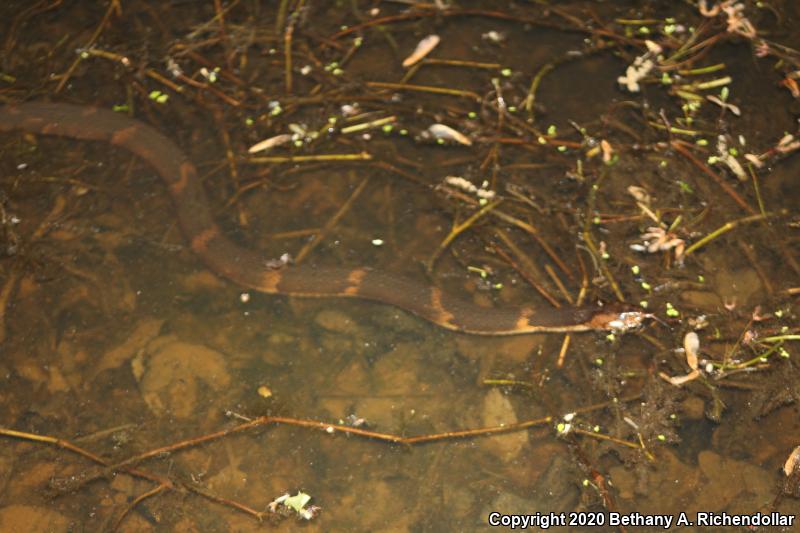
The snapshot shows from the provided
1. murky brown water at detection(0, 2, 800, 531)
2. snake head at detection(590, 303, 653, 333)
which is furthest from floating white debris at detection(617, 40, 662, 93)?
snake head at detection(590, 303, 653, 333)

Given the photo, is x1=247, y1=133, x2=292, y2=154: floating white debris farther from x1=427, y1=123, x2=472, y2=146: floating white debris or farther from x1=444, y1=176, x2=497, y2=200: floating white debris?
x1=444, y1=176, x2=497, y2=200: floating white debris

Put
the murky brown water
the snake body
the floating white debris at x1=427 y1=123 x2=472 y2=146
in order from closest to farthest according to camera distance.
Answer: the murky brown water < the snake body < the floating white debris at x1=427 y1=123 x2=472 y2=146

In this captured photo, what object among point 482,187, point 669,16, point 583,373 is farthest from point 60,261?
point 669,16

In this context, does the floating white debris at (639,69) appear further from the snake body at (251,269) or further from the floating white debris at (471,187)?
the snake body at (251,269)

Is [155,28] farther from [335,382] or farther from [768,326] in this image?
[768,326]

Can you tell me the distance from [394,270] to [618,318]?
1.18 m

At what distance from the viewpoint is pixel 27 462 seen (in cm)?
334

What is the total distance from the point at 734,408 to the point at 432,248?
5.53 ft

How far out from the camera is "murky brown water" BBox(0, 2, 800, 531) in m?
3.27

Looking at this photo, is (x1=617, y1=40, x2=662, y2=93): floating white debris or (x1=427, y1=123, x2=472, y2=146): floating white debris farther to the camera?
(x1=617, y1=40, x2=662, y2=93): floating white debris

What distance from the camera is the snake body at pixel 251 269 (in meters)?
3.63

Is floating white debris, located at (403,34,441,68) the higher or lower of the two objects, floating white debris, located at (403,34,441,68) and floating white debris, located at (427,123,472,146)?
the higher

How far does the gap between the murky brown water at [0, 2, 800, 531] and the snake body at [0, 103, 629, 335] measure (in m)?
0.08

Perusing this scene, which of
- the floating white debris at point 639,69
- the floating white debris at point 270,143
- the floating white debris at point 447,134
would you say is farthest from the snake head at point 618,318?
the floating white debris at point 270,143
